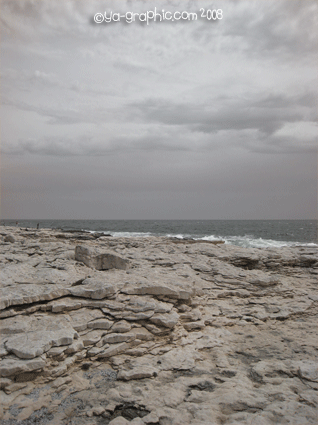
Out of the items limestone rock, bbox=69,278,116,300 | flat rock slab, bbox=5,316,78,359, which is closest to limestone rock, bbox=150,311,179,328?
limestone rock, bbox=69,278,116,300

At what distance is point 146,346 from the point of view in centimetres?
614

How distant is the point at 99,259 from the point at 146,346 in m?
3.24

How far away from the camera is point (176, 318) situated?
269 inches

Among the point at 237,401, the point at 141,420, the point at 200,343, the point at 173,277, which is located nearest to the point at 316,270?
the point at 173,277

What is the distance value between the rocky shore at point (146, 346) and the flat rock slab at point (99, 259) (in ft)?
0.10

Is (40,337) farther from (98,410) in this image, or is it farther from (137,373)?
(137,373)

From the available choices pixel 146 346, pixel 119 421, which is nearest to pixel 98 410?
pixel 119 421

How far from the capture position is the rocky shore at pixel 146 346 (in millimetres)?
4484

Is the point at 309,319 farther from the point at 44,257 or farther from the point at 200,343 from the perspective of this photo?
the point at 44,257

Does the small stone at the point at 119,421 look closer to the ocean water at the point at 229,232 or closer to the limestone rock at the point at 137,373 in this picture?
the limestone rock at the point at 137,373

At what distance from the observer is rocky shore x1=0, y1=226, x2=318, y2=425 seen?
14.7ft

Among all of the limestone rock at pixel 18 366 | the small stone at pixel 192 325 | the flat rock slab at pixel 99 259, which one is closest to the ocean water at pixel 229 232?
the small stone at pixel 192 325

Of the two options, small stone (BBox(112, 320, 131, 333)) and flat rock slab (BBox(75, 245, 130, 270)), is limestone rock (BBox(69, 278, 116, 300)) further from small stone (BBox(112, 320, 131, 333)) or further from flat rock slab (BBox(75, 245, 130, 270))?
flat rock slab (BBox(75, 245, 130, 270))

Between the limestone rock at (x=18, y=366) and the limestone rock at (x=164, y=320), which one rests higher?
the limestone rock at (x=164, y=320)
